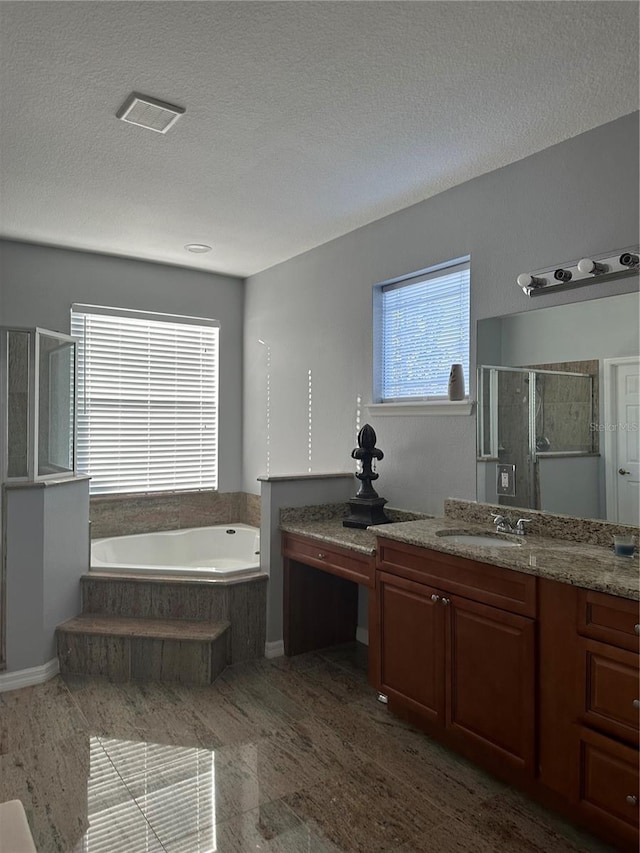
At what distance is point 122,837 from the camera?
1952 millimetres

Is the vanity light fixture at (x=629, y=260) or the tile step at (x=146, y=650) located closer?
the vanity light fixture at (x=629, y=260)

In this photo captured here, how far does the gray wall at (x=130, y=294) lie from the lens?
162 inches

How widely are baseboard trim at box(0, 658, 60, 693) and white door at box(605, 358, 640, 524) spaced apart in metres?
2.93

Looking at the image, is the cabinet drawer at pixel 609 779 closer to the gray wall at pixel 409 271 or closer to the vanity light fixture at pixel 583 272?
the gray wall at pixel 409 271

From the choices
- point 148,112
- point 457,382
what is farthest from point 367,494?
point 148,112

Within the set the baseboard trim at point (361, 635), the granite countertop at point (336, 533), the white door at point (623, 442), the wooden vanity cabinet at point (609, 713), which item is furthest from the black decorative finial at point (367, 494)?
the wooden vanity cabinet at point (609, 713)

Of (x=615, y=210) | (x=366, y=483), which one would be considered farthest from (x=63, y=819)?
(x=615, y=210)

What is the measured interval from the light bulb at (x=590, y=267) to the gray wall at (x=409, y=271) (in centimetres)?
8

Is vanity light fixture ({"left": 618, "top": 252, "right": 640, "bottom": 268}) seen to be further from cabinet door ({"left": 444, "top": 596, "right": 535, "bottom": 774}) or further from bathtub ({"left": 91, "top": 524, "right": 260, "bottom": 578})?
bathtub ({"left": 91, "top": 524, "right": 260, "bottom": 578})

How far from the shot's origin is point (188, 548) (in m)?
4.61

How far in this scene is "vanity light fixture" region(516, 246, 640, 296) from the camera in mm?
A: 2324

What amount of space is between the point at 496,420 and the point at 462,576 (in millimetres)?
928

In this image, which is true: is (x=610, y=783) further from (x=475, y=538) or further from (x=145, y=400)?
(x=145, y=400)

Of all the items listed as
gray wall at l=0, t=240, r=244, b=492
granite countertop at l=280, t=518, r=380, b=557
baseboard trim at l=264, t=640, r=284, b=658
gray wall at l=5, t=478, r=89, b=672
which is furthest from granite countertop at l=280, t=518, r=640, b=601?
gray wall at l=0, t=240, r=244, b=492
